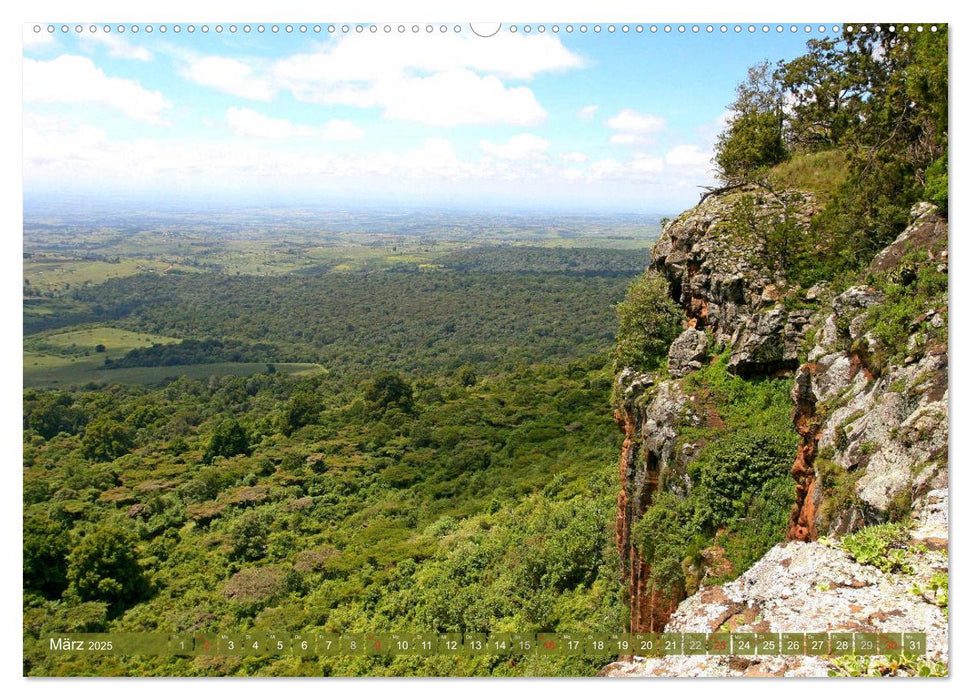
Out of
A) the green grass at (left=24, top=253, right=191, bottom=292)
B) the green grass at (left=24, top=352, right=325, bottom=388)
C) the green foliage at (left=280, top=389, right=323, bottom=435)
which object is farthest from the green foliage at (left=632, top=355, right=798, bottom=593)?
the green grass at (left=24, top=253, right=191, bottom=292)

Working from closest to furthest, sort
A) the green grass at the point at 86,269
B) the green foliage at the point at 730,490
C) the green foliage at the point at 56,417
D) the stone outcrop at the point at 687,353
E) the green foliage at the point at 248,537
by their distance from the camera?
the green foliage at the point at 730,490 → the stone outcrop at the point at 687,353 → the green foliage at the point at 248,537 → the green foliage at the point at 56,417 → the green grass at the point at 86,269

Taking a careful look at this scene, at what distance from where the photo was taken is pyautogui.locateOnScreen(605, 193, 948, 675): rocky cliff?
3803 mm

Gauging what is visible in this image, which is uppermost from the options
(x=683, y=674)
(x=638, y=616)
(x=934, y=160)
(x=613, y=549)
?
(x=934, y=160)

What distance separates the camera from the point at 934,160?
22.7 ft

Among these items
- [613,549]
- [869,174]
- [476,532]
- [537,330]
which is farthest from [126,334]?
[869,174]

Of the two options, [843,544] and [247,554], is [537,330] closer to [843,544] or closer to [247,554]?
[247,554]

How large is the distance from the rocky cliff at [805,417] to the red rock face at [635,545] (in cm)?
3

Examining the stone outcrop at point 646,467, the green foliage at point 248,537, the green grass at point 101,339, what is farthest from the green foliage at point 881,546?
the green grass at point 101,339

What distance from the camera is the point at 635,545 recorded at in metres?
7.88

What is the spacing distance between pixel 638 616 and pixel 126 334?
70.3 meters

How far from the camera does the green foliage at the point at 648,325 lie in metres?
10.1

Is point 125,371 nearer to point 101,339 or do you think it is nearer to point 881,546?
point 101,339

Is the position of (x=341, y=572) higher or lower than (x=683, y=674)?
lower

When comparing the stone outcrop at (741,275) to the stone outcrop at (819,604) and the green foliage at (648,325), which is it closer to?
the green foliage at (648,325)
